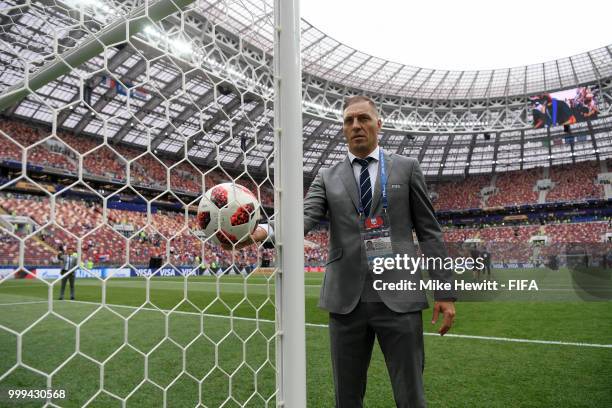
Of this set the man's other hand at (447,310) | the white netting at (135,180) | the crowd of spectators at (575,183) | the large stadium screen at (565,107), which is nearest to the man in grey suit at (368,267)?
the man's other hand at (447,310)

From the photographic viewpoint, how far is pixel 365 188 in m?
2.17

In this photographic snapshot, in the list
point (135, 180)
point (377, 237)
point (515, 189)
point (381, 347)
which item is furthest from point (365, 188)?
point (515, 189)

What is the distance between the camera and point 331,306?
6.85ft

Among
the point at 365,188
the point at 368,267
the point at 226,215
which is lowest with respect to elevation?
the point at 368,267

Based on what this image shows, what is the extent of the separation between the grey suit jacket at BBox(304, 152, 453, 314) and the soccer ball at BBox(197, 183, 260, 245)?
403 millimetres

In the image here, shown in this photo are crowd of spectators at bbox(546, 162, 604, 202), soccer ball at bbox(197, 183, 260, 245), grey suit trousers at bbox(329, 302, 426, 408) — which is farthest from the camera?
crowd of spectators at bbox(546, 162, 604, 202)

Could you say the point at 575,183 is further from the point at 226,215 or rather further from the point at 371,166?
the point at 226,215

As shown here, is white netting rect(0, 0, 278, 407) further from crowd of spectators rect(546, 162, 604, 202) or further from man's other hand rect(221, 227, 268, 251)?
crowd of spectators rect(546, 162, 604, 202)

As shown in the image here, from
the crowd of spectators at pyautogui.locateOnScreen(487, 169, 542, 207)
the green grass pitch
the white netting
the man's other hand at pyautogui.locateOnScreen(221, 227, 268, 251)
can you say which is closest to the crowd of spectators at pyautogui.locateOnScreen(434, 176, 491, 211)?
the crowd of spectators at pyautogui.locateOnScreen(487, 169, 542, 207)

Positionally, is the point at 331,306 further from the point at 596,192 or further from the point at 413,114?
the point at 596,192

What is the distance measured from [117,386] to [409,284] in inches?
113

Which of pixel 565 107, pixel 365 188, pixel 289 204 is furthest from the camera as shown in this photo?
pixel 565 107

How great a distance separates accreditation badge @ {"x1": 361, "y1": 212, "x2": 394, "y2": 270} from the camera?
206 centimetres

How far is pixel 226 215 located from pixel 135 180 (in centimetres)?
92
